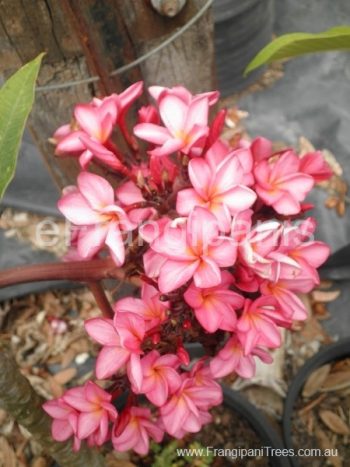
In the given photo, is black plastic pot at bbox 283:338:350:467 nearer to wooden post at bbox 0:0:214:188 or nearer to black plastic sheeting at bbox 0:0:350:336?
black plastic sheeting at bbox 0:0:350:336

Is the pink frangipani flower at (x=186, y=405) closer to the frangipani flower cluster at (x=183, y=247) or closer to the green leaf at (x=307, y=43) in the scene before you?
the frangipani flower cluster at (x=183, y=247)

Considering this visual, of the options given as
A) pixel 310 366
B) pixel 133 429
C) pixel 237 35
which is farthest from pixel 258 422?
pixel 237 35

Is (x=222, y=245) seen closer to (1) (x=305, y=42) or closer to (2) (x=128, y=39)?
(1) (x=305, y=42)

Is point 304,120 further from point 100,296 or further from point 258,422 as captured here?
point 100,296

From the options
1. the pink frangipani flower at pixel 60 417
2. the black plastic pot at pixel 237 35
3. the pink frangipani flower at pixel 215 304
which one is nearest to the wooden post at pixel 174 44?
the pink frangipani flower at pixel 215 304

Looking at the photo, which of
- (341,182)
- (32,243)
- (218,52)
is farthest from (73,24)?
(218,52)
